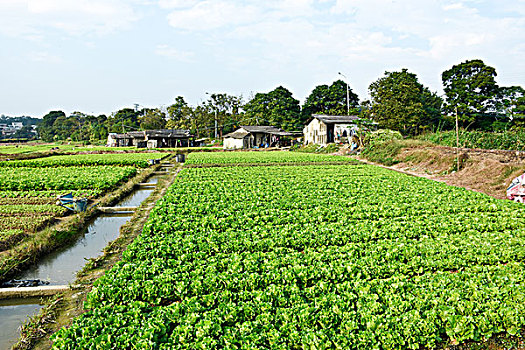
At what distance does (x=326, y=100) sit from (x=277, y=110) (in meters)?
11.0

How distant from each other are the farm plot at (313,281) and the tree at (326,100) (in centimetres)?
5941

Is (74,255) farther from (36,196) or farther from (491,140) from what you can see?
(491,140)

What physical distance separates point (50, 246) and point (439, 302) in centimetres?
1039

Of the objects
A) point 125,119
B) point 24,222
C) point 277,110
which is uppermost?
point 125,119

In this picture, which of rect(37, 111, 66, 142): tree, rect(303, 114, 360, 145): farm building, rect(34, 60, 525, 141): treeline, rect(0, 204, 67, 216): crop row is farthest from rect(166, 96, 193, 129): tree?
rect(0, 204, 67, 216): crop row

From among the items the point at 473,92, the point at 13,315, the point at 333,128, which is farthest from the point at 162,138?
the point at 13,315

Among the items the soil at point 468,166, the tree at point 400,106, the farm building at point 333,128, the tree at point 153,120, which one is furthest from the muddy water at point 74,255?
the tree at point 153,120

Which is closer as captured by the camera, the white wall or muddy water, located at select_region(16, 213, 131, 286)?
muddy water, located at select_region(16, 213, 131, 286)

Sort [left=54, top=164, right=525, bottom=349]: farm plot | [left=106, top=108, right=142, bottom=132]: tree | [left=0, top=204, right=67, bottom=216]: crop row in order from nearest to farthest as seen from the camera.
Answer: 1. [left=54, top=164, right=525, bottom=349]: farm plot
2. [left=0, top=204, right=67, bottom=216]: crop row
3. [left=106, top=108, right=142, bottom=132]: tree

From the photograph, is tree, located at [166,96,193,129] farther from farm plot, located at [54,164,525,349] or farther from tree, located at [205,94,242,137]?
farm plot, located at [54,164,525,349]

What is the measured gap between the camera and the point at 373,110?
49.6 meters

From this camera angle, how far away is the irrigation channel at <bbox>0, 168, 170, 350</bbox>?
6367 mm

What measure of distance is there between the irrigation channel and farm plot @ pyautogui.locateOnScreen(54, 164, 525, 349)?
1848 millimetres

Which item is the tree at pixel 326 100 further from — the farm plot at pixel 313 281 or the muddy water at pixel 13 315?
the muddy water at pixel 13 315
